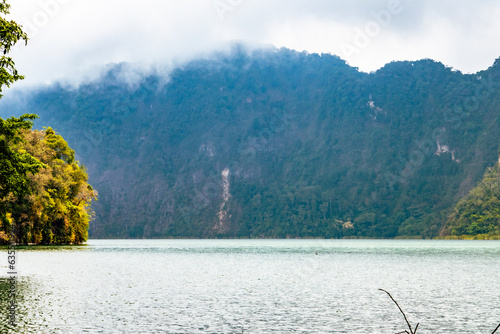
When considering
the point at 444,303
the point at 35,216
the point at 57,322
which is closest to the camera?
the point at 57,322

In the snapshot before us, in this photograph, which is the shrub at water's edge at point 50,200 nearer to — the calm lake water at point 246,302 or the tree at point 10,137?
the calm lake water at point 246,302

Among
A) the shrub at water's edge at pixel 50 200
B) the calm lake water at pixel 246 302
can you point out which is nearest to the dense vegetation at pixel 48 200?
the shrub at water's edge at pixel 50 200

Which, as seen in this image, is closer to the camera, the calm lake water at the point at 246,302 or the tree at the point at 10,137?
the calm lake water at the point at 246,302

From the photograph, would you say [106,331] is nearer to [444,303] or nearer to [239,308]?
[239,308]

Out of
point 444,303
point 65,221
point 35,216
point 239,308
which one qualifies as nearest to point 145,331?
point 239,308

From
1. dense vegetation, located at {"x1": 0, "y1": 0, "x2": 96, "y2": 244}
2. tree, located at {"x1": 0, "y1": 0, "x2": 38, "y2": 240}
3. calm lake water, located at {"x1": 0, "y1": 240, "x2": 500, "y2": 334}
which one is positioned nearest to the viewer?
calm lake water, located at {"x1": 0, "y1": 240, "x2": 500, "y2": 334}

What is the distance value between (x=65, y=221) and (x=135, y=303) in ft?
250

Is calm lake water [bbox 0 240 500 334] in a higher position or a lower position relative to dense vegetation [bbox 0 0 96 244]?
lower

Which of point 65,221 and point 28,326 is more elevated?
point 65,221

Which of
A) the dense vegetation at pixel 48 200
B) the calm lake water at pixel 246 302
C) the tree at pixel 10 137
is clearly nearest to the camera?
the calm lake water at pixel 246 302

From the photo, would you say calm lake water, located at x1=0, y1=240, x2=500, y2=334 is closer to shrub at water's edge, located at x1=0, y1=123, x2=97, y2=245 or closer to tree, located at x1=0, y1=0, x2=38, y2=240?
tree, located at x1=0, y1=0, x2=38, y2=240

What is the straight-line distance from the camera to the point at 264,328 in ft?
82.3

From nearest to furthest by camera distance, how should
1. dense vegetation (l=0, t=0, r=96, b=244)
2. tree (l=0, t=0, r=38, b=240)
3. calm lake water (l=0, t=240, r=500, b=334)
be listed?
1. calm lake water (l=0, t=240, r=500, b=334)
2. tree (l=0, t=0, r=38, b=240)
3. dense vegetation (l=0, t=0, r=96, b=244)

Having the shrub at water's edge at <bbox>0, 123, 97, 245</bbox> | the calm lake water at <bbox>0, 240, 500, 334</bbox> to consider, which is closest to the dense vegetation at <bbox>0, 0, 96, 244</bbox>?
the shrub at water's edge at <bbox>0, 123, 97, 245</bbox>
